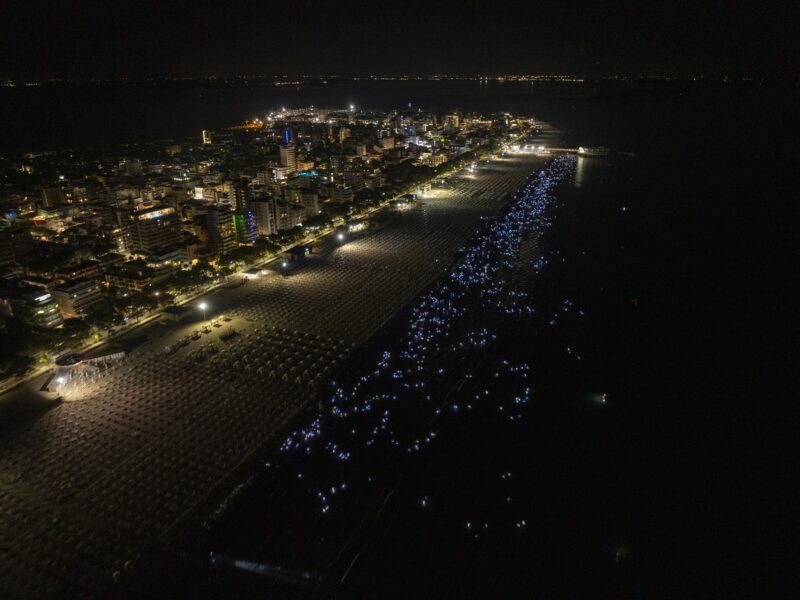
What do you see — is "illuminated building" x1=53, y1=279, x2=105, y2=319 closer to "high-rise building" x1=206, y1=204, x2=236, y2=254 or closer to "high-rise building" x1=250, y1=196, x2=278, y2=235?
"high-rise building" x1=206, y1=204, x2=236, y2=254

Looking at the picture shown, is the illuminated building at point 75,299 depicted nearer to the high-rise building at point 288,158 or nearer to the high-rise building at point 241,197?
the high-rise building at point 241,197

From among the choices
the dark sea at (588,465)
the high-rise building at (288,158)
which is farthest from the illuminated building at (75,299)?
the high-rise building at (288,158)

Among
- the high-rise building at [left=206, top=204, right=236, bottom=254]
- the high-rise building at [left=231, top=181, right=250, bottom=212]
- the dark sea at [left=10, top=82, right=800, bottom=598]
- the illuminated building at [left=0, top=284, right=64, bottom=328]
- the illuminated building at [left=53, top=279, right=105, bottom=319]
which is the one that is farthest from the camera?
the high-rise building at [left=231, top=181, right=250, bottom=212]

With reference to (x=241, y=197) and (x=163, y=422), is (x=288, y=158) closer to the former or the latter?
(x=241, y=197)

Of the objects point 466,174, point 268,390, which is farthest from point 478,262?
point 466,174

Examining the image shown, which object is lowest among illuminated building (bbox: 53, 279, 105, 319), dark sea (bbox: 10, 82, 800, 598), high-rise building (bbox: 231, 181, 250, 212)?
dark sea (bbox: 10, 82, 800, 598)

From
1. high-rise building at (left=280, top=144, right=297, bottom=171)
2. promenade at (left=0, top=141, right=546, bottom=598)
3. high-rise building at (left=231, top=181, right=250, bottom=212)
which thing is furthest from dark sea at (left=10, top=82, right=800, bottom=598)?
high-rise building at (left=280, top=144, right=297, bottom=171)

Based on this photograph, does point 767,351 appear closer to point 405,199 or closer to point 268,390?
point 268,390
